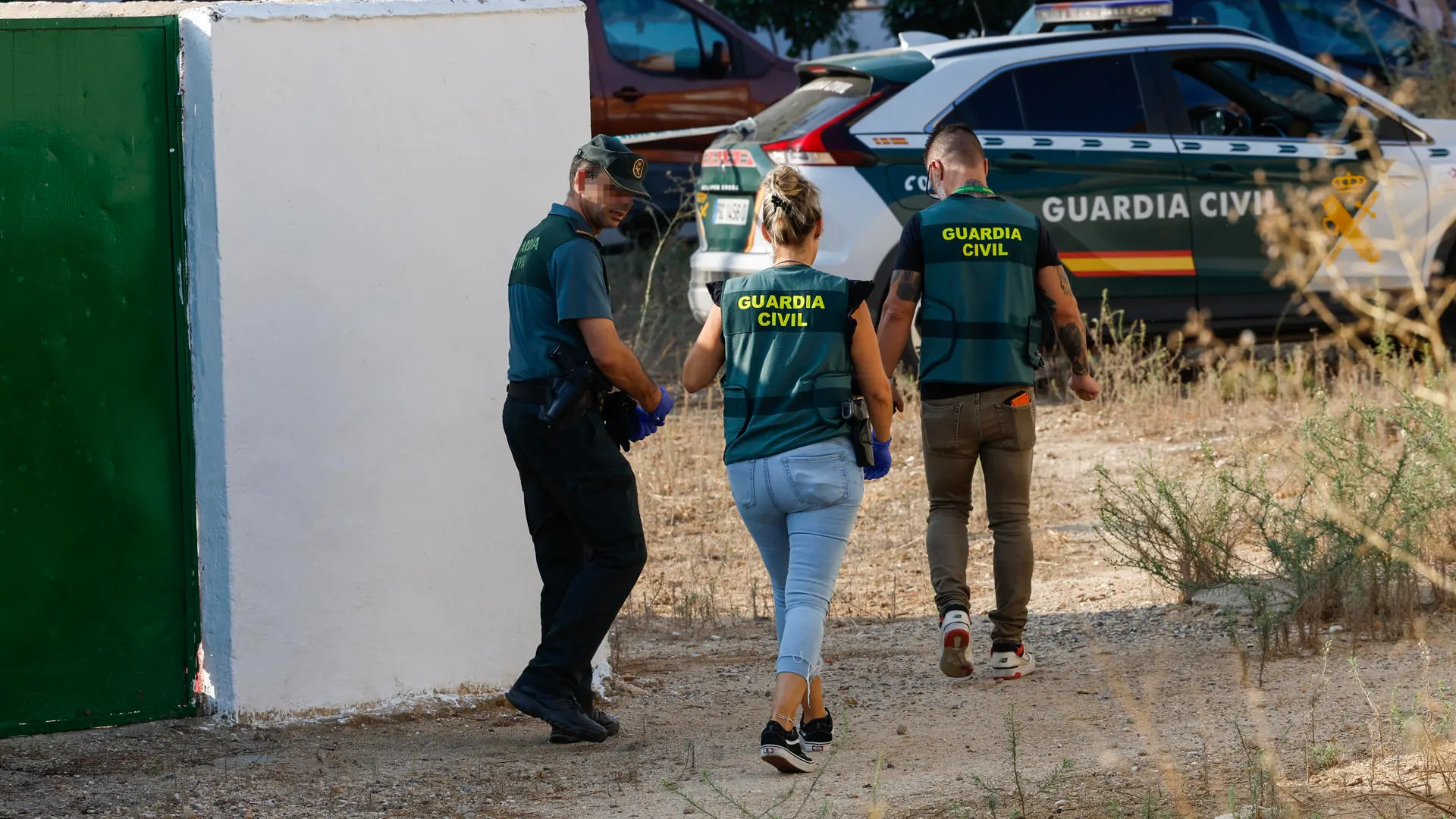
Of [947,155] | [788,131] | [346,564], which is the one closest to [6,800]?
[346,564]

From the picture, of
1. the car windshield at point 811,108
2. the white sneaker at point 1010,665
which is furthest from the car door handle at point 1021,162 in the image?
the white sneaker at point 1010,665

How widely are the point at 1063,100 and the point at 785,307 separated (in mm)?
4910

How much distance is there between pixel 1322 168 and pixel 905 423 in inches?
98.8

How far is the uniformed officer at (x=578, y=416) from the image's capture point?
14.3ft

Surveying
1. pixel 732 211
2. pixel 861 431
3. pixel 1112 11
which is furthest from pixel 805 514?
pixel 1112 11

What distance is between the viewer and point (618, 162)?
14.6ft

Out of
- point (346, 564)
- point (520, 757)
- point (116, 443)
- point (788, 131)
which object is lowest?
point (520, 757)

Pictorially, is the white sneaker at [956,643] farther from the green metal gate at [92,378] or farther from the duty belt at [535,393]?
the green metal gate at [92,378]

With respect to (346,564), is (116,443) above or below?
above

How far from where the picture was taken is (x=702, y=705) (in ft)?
16.8

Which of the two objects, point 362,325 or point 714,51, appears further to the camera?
point 714,51

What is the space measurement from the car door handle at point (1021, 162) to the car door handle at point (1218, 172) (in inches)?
32.2

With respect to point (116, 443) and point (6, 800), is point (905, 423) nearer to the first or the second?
point (116, 443)

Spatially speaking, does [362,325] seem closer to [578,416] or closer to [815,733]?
[578,416]
